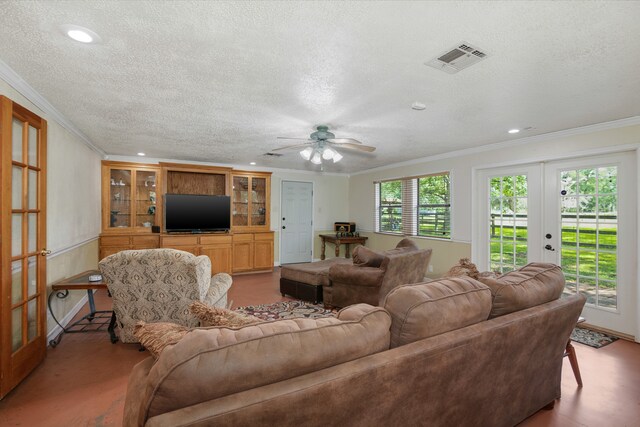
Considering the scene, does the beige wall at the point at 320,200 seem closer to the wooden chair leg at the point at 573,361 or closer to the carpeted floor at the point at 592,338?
the carpeted floor at the point at 592,338

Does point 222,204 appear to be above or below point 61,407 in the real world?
above

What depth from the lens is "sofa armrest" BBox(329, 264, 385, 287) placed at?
3712 mm

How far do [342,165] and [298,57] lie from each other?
450cm

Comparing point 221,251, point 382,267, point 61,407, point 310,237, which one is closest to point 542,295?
point 382,267

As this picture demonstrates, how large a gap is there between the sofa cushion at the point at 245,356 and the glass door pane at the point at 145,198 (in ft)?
18.4

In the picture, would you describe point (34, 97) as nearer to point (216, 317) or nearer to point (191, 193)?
point (216, 317)

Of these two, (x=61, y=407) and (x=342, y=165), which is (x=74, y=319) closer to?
(x=61, y=407)

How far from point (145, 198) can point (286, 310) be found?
370 cm

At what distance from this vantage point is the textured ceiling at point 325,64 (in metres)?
1.61

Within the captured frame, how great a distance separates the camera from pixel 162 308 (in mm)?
2768

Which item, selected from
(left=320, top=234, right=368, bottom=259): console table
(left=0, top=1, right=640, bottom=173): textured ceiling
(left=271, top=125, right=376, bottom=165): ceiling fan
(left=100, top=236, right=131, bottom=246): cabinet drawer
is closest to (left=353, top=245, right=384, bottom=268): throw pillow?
(left=271, top=125, right=376, bottom=165): ceiling fan

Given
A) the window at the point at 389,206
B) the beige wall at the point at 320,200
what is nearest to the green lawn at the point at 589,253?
the window at the point at 389,206

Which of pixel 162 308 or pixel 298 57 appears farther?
pixel 162 308

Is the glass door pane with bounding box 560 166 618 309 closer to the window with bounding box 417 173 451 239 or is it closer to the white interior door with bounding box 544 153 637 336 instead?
the white interior door with bounding box 544 153 637 336
